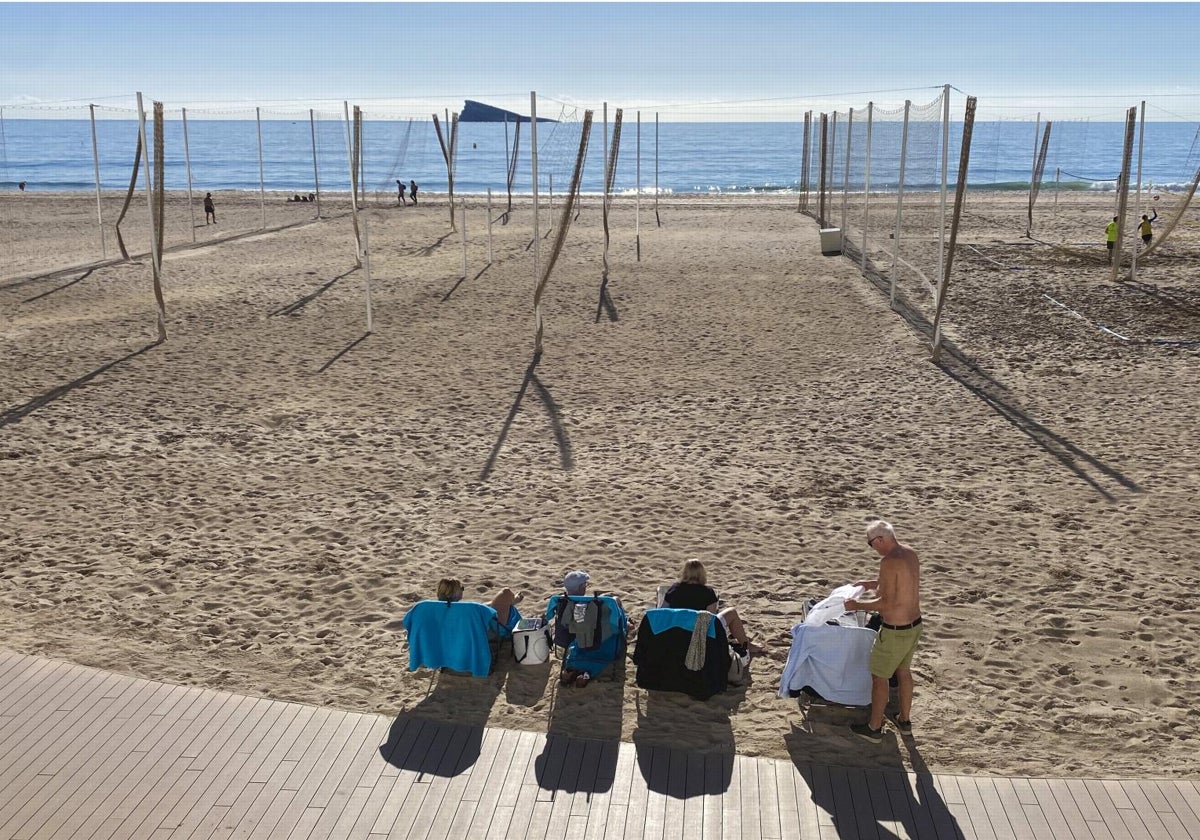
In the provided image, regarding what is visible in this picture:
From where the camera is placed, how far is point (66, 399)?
11516 millimetres

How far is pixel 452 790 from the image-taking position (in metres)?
4.84

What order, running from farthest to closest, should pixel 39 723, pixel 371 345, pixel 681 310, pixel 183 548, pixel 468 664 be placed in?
1. pixel 681 310
2. pixel 371 345
3. pixel 183 548
4. pixel 468 664
5. pixel 39 723

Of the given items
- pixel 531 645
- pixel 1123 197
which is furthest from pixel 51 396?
pixel 1123 197

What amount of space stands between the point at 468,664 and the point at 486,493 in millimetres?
3066

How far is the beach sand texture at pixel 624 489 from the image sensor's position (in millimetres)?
5828

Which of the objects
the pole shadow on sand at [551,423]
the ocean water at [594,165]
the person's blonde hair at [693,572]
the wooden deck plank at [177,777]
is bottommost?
the wooden deck plank at [177,777]

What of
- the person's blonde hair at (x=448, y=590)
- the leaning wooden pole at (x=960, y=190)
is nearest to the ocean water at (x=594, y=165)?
the leaning wooden pole at (x=960, y=190)

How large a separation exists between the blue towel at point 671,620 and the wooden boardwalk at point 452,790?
2.36ft

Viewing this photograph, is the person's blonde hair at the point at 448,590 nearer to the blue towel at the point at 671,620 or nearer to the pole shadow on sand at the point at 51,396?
the blue towel at the point at 671,620

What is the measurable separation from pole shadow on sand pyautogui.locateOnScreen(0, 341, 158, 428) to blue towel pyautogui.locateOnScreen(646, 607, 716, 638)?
7.88 m

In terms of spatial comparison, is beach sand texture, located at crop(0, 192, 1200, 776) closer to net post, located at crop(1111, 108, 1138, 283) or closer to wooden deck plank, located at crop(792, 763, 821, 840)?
wooden deck plank, located at crop(792, 763, 821, 840)

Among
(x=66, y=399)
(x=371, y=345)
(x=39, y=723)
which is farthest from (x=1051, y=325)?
(x=39, y=723)

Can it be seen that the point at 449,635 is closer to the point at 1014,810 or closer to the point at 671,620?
the point at 671,620

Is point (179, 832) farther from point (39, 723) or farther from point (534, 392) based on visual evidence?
point (534, 392)
